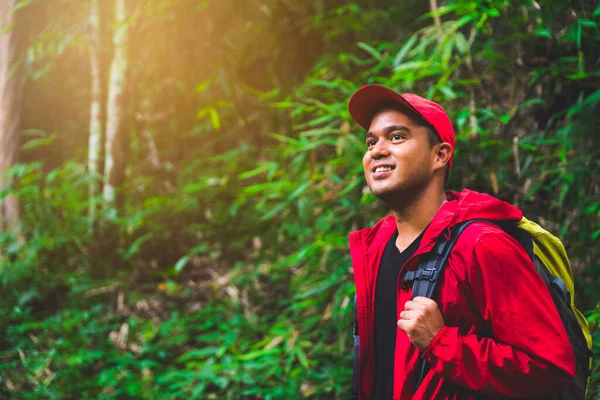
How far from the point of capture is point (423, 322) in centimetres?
146

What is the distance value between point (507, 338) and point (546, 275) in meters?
0.27

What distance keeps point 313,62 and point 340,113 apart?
2445mm

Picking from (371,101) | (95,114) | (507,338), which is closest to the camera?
(507,338)

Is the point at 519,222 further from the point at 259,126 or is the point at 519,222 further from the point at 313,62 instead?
the point at 259,126

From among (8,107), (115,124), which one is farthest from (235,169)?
(8,107)

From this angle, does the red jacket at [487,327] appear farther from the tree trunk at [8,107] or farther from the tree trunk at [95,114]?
the tree trunk at [8,107]

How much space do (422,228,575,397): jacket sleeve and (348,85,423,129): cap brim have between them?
572mm

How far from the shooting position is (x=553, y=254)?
5.21 feet

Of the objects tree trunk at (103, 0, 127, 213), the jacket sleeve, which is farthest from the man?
tree trunk at (103, 0, 127, 213)

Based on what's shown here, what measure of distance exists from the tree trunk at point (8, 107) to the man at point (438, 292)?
6.38 m

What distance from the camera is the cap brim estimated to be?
1747 millimetres

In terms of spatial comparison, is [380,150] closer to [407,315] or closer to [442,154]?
[442,154]

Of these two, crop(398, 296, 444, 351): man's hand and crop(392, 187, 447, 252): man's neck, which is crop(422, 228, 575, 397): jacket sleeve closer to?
crop(398, 296, 444, 351): man's hand

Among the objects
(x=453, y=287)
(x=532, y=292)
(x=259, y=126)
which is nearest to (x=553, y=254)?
(x=532, y=292)
